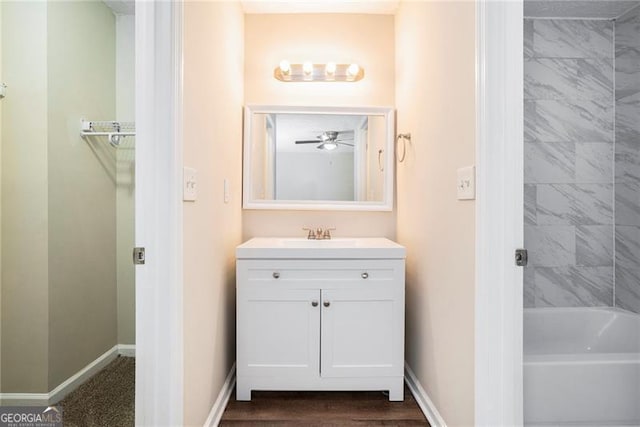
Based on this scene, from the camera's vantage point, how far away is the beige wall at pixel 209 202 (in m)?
1.40

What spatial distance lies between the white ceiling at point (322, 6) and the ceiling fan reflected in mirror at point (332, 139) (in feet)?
2.65

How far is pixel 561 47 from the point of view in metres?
2.32

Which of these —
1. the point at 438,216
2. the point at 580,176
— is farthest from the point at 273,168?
the point at 580,176

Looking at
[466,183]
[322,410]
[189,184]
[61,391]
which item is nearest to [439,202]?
[466,183]

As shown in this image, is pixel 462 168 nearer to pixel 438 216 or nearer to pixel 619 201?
pixel 438 216

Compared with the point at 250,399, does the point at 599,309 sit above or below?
above

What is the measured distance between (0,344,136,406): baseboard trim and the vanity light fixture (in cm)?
213

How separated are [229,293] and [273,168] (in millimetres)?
861

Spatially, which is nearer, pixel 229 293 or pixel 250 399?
pixel 250 399

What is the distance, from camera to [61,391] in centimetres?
191

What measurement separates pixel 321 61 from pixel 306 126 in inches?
18.5

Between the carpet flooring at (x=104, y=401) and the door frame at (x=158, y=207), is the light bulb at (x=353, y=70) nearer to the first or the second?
the door frame at (x=158, y=207)

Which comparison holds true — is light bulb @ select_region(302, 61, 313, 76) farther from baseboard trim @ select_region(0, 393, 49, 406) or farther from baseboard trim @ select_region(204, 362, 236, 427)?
baseboard trim @ select_region(0, 393, 49, 406)

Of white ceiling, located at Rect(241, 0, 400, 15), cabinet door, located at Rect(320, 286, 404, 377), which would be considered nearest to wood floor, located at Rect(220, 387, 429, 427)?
cabinet door, located at Rect(320, 286, 404, 377)
